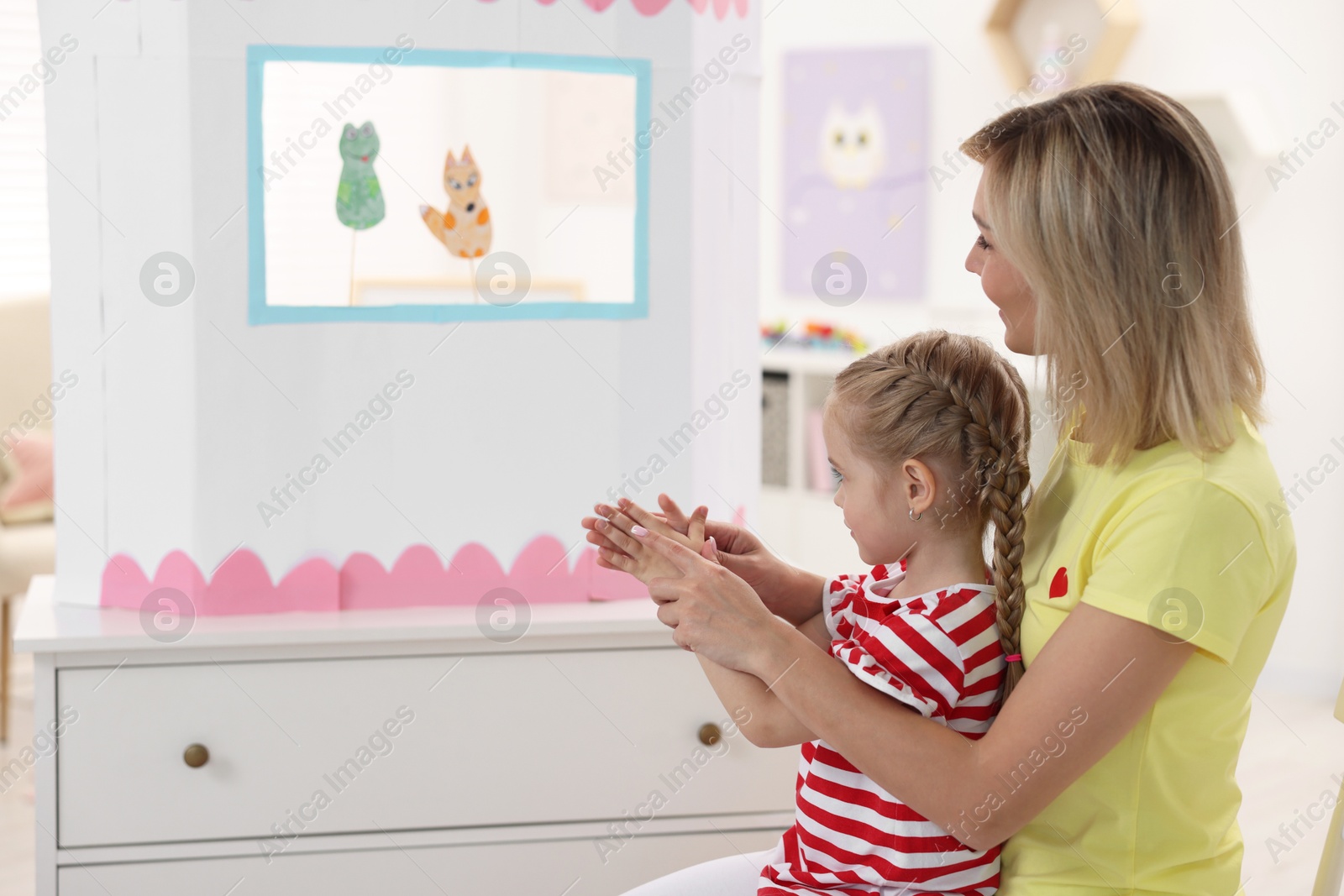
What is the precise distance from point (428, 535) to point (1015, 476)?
0.84 metres

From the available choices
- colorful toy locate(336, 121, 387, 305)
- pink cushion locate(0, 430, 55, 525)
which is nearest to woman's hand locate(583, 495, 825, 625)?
colorful toy locate(336, 121, 387, 305)

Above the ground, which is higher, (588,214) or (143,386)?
(588,214)

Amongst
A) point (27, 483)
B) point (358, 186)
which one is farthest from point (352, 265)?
point (27, 483)

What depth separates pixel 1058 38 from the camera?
3.34 meters

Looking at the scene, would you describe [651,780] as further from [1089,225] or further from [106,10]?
[106,10]

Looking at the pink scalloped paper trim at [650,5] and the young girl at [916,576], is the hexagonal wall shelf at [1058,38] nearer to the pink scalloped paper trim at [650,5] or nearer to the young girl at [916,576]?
the pink scalloped paper trim at [650,5]

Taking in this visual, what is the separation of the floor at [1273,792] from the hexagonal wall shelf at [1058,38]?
1.77 m

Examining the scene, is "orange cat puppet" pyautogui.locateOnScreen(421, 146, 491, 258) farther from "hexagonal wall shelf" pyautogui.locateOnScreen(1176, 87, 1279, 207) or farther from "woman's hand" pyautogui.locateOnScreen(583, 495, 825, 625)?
"hexagonal wall shelf" pyautogui.locateOnScreen(1176, 87, 1279, 207)

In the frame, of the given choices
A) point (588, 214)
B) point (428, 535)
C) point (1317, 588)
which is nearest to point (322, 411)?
point (428, 535)

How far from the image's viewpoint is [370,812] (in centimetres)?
149

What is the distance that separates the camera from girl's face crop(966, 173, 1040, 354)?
3.36 feet

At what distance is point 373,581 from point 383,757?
232mm

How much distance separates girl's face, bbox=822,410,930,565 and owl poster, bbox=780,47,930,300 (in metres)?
2.88

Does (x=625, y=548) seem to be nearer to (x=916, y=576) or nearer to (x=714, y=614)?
(x=714, y=614)
